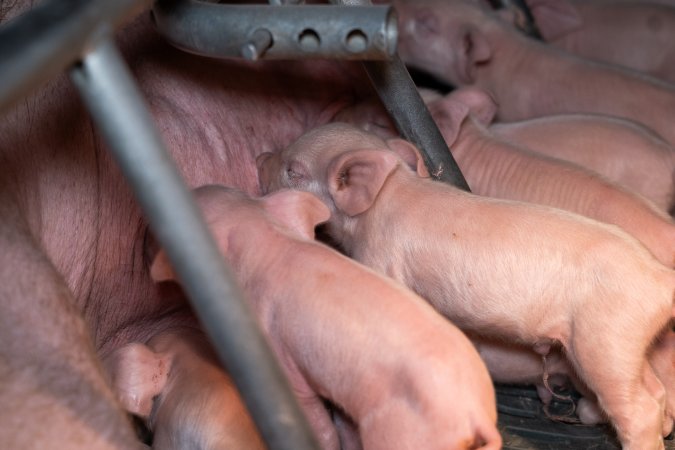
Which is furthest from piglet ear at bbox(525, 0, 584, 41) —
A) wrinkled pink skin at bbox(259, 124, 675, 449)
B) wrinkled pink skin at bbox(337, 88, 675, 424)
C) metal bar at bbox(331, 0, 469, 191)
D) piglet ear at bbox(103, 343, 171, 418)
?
piglet ear at bbox(103, 343, 171, 418)

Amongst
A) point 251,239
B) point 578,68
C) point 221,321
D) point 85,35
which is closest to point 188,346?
point 251,239

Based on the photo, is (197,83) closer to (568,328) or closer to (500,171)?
(500,171)

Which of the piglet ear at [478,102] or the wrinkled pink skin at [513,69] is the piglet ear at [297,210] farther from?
the wrinkled pink skin at [513,69]

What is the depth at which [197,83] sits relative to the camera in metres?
2.20

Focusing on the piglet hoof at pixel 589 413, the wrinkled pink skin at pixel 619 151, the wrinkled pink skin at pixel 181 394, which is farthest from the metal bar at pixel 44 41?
the wrinkled pink skin at pixel 619 151

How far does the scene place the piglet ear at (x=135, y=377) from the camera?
1.75m

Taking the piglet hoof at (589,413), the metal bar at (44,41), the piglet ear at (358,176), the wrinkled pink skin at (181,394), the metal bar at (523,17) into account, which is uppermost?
the metal bar at (44,41)

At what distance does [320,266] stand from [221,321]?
550 mm

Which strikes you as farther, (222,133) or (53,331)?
(222,133)

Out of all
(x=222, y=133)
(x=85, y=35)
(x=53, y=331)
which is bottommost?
(x=222, y=133)

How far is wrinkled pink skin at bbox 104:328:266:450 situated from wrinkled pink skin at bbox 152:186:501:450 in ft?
0.42

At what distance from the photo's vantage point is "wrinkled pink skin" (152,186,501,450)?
1.42m

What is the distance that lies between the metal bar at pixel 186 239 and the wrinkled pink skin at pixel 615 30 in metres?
2.34

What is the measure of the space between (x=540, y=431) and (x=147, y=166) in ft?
4.11
